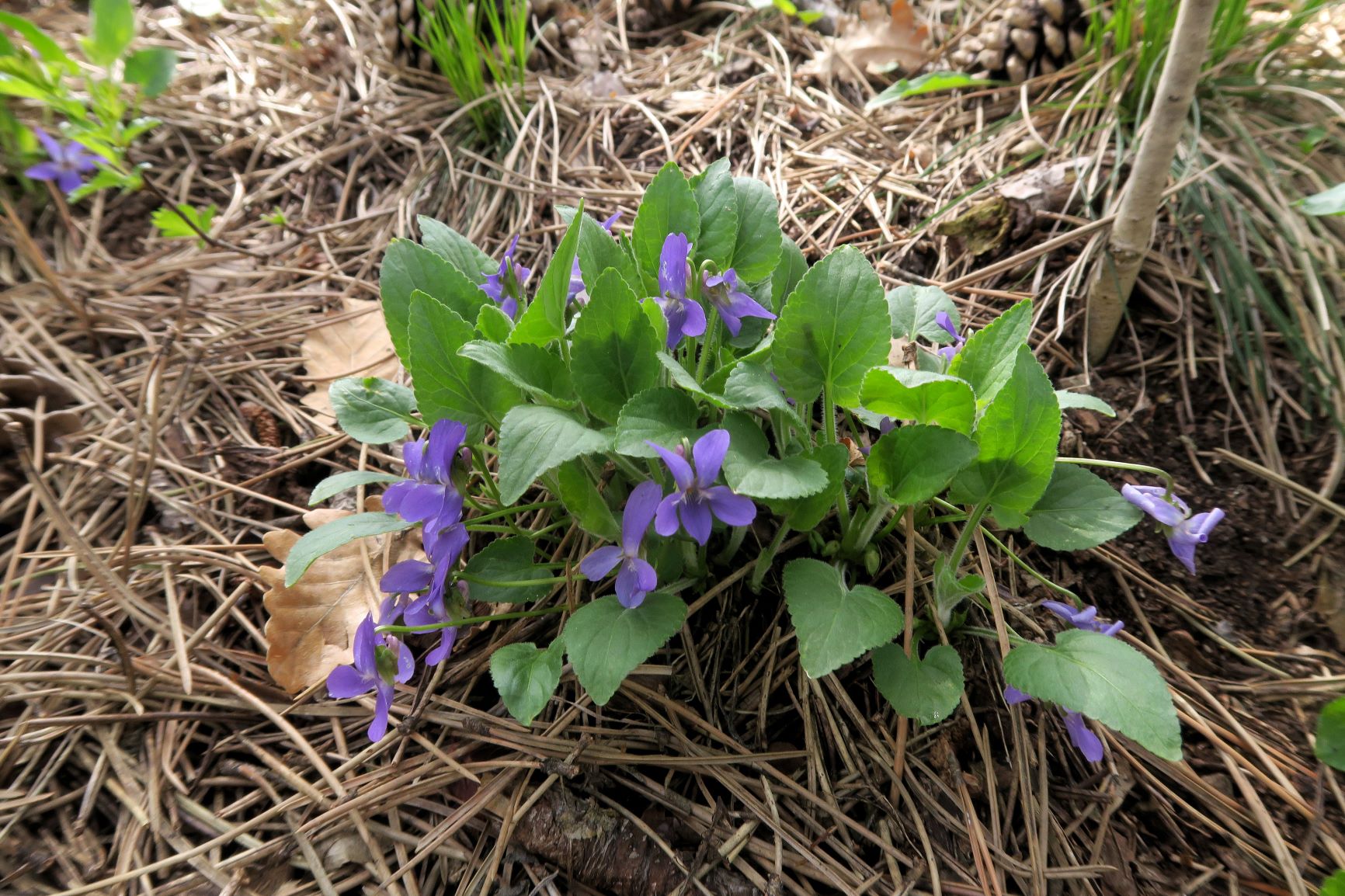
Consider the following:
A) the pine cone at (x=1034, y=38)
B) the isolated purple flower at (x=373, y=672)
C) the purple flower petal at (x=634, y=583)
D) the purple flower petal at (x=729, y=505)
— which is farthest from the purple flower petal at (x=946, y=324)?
the pine cone at (x=1034, y=38)

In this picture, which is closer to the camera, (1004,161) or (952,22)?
(1004,161)

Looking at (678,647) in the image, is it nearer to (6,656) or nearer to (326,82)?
(6,656)

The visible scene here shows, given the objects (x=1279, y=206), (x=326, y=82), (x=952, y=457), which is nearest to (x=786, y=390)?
(x=952, y=457)

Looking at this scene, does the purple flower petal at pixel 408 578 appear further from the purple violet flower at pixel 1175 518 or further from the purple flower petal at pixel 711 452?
the purple violet flower at pixel 1175 518

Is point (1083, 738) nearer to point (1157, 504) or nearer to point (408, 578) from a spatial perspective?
point (1157, 504)

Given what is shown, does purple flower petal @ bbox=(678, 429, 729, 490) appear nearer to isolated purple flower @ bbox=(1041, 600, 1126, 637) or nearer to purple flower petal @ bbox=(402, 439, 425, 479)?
purple flower petal @ bbox=(402, 439, 425, 479)
